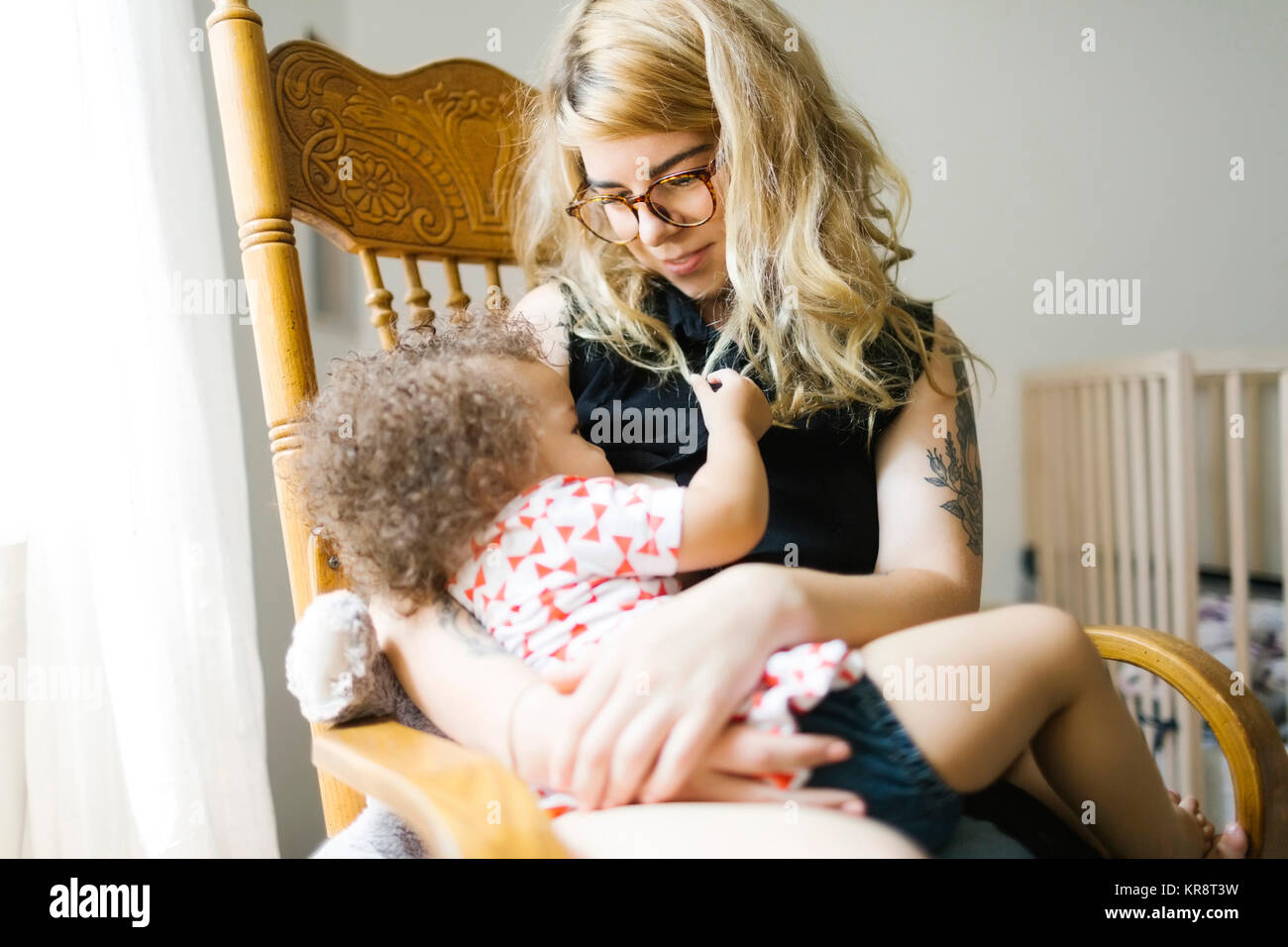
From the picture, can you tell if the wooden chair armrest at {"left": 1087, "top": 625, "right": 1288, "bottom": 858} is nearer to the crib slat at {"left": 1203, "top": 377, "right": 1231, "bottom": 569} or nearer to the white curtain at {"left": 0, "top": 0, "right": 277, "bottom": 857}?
the crib slat at {"left": 1203, "top": 377, "right": 1231, "bottom": 569}

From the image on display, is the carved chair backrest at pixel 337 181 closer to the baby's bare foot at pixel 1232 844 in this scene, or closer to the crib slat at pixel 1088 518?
the baby's bare foot at pixel 1232 844

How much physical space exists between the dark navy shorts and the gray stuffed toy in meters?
0.26

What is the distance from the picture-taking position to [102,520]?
2.37 ft

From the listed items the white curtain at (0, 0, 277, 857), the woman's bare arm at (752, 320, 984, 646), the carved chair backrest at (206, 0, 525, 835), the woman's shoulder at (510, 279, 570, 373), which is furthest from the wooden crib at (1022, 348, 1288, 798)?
the white curtain at (0, 0, 277, 857)

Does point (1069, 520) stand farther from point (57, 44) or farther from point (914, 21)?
point (57, 44)

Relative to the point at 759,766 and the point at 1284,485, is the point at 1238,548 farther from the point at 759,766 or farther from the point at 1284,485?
the point at 759,766

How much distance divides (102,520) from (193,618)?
171mm

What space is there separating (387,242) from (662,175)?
0.36 m

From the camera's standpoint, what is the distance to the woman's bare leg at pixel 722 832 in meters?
0.47

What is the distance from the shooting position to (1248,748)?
68cm

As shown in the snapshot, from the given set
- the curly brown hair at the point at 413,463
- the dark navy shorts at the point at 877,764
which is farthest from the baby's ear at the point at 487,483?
the dark navy shorts at the point at 877,764

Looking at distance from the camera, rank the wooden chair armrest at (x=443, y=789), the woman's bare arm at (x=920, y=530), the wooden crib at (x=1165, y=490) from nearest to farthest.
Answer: the wooden chair armrest at (x=443, y=789) → the woman's bare arm at (x=920, y=530) → the wooden crib at (x=1165, y=490)
